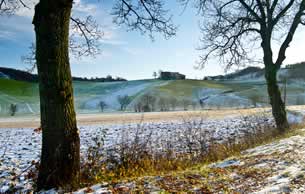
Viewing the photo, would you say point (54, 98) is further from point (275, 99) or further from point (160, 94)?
point (160, 94)

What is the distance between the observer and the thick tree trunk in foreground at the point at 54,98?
21.1ft

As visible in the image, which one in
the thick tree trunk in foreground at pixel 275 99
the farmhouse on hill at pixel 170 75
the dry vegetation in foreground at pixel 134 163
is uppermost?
the farmhouse on hill at pixel 170 75

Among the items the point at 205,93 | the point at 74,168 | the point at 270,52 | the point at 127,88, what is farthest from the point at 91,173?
the point at 127,88

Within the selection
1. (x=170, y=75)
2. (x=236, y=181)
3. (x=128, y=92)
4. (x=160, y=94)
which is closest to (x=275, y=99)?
(x=236, y=181)

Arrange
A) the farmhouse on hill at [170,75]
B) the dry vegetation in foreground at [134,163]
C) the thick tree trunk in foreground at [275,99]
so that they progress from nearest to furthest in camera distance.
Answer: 1. the dry vegetation in foreground at [134,163]
2. the thick tree trunk in foreground at [275,99]
3. the farmhouse on hill at [170,75]

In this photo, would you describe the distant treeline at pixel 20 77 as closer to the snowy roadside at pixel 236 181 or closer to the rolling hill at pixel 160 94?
the rolling hill at pixel 160 94

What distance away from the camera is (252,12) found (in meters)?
15.4

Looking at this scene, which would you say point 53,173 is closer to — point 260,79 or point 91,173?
point 91,173

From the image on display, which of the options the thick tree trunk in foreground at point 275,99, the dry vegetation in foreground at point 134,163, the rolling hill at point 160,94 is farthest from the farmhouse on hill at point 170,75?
the dry vegetation in foreground at point 134,163

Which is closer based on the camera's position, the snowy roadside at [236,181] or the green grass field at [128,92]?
the snowy roadside at [236,181]

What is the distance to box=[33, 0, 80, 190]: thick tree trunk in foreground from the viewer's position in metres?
6.42

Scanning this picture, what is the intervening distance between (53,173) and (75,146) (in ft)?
2.06

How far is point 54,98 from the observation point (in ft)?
21.1

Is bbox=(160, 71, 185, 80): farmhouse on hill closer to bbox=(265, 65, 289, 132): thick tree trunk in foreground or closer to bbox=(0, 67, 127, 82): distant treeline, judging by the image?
bbox=(0, 67, 127, 82): distant treeline
